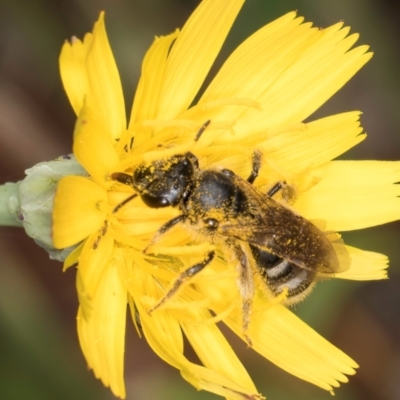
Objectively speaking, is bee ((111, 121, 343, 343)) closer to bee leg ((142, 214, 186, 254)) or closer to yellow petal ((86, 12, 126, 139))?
bee leg ((142, 214, 186, 254))

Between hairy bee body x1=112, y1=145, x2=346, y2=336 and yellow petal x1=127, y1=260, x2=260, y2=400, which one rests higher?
hairy bee body x1=112, y1=145, x2=346, y2=336

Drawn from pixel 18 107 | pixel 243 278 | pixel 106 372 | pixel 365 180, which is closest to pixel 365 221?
pixel 365 180

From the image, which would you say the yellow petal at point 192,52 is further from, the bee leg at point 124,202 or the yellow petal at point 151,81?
the bee leg at point 124,202

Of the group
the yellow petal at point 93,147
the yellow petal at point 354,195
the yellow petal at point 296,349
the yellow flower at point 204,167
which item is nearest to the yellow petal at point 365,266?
the yellow flower at point 204,167

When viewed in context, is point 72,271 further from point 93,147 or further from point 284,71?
point 93,147

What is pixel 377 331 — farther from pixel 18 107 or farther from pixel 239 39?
pixel 18 107

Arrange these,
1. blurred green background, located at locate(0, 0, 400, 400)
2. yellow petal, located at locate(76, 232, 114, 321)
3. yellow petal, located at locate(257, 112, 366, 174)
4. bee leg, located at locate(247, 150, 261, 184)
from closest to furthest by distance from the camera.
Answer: yellow petal, located at locate(76, 232, 114, 321)
bee leg, located at locate(247, 150, 261, 184)
yellow petal, located at locate(257, 112, 366, 174)
blurred green background, located at locate(0, 0, 400, 400)

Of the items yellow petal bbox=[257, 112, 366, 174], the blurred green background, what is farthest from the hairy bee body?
the blurred green background
